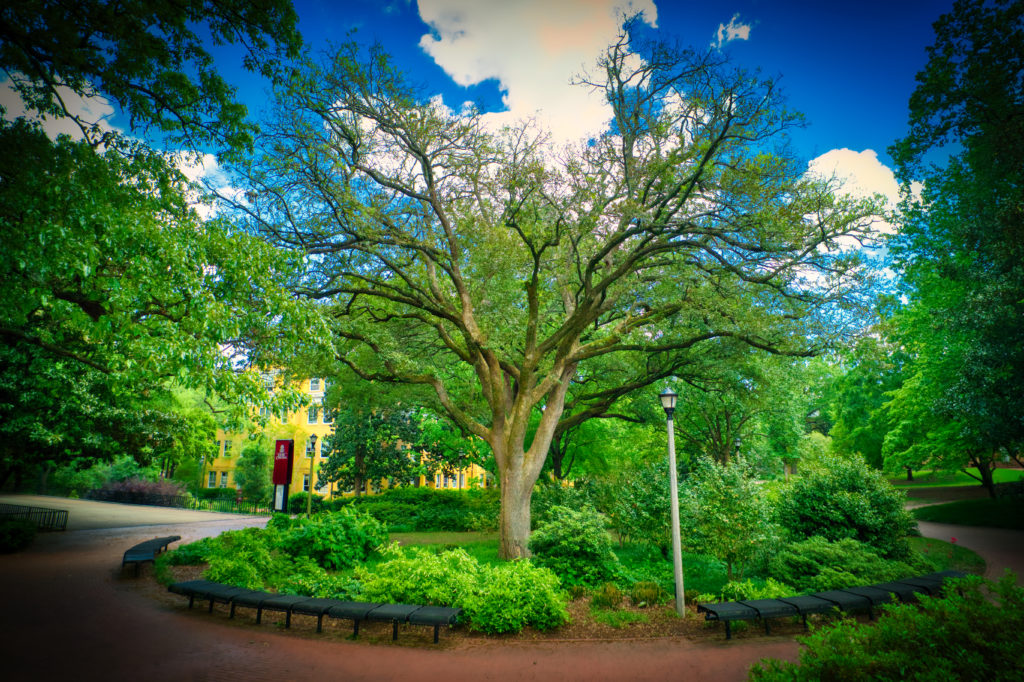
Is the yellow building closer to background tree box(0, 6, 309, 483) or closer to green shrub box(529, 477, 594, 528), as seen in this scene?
green shrub box(529, 477, 594, 528)

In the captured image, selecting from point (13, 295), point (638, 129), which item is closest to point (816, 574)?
point (638, 129)

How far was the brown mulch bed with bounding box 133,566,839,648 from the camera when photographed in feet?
21.8

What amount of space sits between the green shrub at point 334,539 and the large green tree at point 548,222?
3.60 meters

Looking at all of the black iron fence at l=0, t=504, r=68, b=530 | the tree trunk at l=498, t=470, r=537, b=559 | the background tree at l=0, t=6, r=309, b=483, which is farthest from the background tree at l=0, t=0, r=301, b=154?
the black iron fence at l=0, t=504, r=68, b=530

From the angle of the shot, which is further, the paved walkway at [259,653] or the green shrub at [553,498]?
the green shrub at [553,498]

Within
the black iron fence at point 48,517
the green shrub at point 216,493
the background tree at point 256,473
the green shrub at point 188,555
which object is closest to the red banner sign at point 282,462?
the black iron fence at point 48,517

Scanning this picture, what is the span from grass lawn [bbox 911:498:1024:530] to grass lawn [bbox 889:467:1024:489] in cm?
1273

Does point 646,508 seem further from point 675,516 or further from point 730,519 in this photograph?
point 675,516

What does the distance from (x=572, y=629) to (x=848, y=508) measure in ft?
26.9

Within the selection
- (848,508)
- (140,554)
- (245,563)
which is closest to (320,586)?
(245,563)

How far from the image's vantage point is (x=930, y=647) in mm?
3873

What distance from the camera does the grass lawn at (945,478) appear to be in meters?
34.4

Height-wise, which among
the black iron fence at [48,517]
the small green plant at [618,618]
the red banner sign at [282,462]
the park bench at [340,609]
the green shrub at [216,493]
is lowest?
the green shrub at [216,493]

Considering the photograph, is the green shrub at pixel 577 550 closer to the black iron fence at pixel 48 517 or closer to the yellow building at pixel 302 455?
the black iron fence at pixel 48 517
